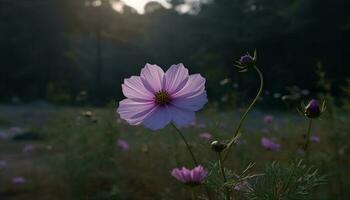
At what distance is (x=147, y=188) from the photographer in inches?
109

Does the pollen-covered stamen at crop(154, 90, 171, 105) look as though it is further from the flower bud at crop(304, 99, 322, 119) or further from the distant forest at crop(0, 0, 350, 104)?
the distant forest at crop(0, 0, 350, 104)

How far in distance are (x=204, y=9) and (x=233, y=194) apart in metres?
21.2

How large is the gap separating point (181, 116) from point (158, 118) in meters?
0.04

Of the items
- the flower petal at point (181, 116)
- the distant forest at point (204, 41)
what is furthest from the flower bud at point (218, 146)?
the distant forest at point (204, 41)

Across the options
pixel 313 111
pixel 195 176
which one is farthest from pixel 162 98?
pixel 313 111

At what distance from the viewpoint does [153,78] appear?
0.98m

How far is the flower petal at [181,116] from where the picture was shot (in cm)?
85

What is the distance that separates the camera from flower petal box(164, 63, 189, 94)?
93 cm

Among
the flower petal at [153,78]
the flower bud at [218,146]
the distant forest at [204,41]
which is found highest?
the flower petal at [153,78]

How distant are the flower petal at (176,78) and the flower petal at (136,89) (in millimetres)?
37

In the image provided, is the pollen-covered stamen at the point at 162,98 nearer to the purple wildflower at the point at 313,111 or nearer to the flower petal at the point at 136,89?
the flower petal at the point at 136,89

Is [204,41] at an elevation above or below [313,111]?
below

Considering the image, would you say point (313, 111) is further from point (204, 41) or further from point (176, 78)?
point (204, 41)

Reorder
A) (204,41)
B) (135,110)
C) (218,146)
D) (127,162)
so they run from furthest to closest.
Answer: (204,41) → (127,162) → (135,110) → (218,146)
